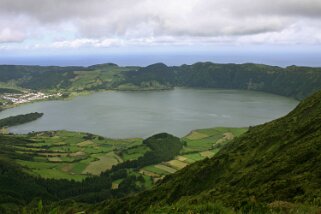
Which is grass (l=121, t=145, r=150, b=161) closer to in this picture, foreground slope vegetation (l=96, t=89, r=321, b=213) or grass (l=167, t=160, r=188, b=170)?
grass (l=167, t=160, r=188, b=170)

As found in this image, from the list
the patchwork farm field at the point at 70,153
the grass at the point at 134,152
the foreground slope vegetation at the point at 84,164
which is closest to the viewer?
the foreground slope vegetation at the point at 84,164

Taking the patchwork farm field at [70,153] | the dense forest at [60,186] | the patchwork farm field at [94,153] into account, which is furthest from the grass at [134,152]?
the dense forest at [60,186]

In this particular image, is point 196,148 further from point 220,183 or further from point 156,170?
point 220,183

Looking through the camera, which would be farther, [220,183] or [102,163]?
[102,163]

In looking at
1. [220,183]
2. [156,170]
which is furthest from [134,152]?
[220,183]

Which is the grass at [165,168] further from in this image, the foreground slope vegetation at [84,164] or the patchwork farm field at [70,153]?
the patchwork farm field at [70,153]

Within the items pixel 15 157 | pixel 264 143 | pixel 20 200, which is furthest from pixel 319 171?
pixel 15 157
